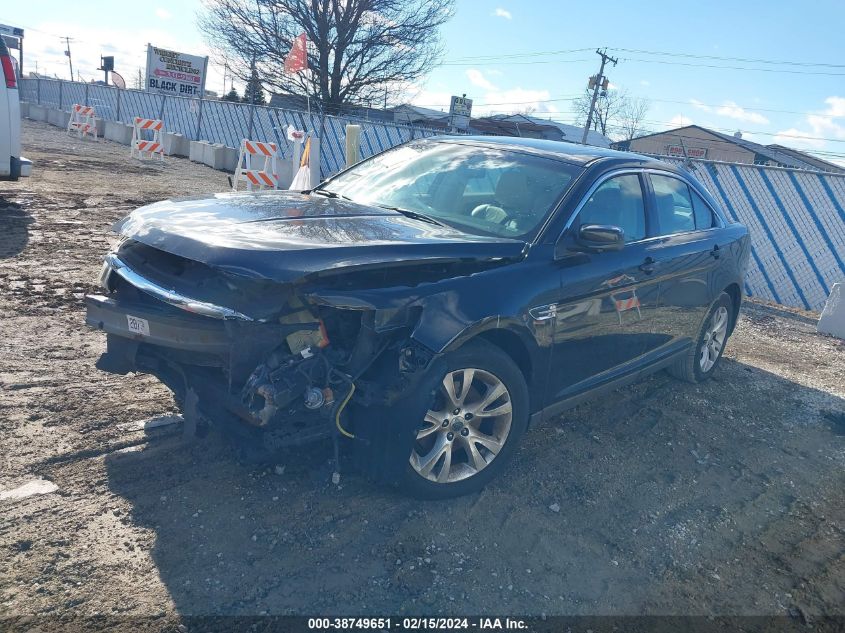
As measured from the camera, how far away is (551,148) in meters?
4.69

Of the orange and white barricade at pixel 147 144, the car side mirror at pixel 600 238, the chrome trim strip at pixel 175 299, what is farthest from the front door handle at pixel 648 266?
the orange and white barricade at pixel 147 144

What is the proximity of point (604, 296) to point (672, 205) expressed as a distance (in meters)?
1.44

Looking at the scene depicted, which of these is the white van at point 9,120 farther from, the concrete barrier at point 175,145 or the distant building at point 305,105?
the distant building at point 305,105

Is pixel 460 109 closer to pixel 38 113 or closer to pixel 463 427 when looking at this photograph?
pixel 38 113

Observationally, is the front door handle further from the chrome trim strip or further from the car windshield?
the chrome trim strip

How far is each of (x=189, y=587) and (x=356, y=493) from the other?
101cm

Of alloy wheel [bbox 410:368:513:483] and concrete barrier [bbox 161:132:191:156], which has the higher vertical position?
alloy wheel [bbox 410:368:513:483]

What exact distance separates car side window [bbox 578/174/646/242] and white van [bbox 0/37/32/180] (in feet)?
26.7

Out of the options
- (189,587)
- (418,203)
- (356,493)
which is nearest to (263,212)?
(418,203)

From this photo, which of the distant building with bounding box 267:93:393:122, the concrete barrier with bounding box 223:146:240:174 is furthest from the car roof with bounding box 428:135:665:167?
the distant building with bounding box 267:93:393:122

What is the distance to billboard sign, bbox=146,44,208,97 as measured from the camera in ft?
102

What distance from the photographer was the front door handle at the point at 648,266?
4.45 m

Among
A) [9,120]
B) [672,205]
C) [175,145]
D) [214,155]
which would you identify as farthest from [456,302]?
[175,145]

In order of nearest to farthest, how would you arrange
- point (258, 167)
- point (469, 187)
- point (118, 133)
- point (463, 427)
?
point (463, 427) < point (469, 187) < point (258, 167) < point (118, 133)
